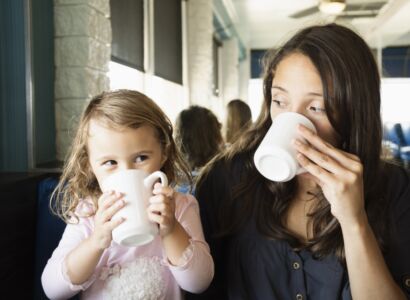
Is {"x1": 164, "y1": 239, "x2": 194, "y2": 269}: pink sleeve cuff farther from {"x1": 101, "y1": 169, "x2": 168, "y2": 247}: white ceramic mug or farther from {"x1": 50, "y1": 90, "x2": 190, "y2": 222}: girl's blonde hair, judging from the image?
{"x1": 50, "y1": 90, "x2": 190, "y2": 222}: girl's blonde hair

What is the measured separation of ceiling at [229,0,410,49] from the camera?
6859 mm

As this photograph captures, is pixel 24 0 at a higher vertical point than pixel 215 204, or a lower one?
higher

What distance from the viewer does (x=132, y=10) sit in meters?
3.38

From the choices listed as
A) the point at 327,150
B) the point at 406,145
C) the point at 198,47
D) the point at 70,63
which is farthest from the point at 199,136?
the point at 406,145

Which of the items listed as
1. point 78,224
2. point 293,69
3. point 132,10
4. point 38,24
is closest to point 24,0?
point 38,24

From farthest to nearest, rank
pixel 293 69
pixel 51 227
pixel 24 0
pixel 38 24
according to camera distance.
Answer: pixel 38 24 < pixel 24 0 < pixel 51 227 < pixel 293 69

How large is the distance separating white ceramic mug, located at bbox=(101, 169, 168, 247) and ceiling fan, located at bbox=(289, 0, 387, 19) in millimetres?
5474

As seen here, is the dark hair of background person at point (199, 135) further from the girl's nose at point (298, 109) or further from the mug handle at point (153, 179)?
the mug handle at point (153, 179)

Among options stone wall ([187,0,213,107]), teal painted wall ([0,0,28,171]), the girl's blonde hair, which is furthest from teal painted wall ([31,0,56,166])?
stone wall ([187,0,213,107])

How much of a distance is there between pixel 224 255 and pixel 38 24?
1299 mm

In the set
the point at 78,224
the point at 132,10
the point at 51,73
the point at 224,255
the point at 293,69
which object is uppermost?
the point at 132,10

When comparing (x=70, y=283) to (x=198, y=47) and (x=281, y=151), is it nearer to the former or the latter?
(x=281, y=151)

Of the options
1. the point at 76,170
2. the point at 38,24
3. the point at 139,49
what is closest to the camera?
the point at 76,170

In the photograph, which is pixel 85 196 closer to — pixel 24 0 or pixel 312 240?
pixel 312 240
